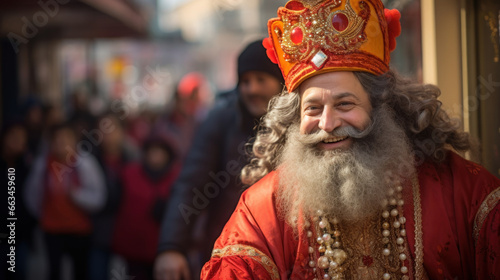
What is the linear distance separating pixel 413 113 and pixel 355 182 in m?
0.53

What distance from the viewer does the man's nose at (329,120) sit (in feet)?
8.43

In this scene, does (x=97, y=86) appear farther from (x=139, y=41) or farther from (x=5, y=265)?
(x=5, y=265)

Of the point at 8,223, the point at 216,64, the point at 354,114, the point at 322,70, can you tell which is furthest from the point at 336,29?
the point at 8,223

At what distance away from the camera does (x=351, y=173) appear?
256cm

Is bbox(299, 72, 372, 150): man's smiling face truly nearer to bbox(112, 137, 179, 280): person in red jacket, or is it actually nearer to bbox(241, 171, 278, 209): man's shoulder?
bbox(241, 171, 278, 209): man's shoulder

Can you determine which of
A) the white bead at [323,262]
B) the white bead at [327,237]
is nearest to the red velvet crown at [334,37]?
the white bead at [327,237]

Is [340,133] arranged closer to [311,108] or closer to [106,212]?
[311,108]

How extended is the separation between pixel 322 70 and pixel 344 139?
0.34 metres

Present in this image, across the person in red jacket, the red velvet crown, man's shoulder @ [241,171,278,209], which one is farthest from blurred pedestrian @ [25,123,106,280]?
the red velvet crown

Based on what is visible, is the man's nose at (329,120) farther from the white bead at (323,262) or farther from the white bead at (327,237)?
the white bead at (323,262)

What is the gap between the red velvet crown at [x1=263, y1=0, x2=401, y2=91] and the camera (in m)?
2.62

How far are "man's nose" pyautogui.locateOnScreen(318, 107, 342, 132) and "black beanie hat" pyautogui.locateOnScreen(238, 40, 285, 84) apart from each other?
126 cm

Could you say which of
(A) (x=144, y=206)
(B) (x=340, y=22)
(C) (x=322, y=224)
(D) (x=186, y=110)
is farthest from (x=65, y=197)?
(B) (x=340, y=22)

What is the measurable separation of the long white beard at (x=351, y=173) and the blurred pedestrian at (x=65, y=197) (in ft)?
8.33
